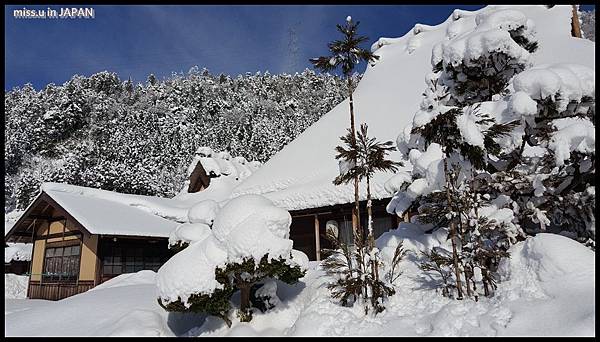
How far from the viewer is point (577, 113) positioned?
7730mm

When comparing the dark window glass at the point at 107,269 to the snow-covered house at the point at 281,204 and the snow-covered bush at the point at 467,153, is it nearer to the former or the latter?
the snow-covered house at the point at 281,204

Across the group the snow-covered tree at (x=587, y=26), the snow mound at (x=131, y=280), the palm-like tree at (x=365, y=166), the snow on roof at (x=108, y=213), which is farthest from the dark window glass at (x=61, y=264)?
the snow-covered tree at (x=587, y=26)

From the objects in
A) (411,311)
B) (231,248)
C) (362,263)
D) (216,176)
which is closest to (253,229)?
(231,248)

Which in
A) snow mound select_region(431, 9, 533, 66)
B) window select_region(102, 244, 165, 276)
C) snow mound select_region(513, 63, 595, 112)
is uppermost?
snow mound select_region(431, 9, 533, 66)

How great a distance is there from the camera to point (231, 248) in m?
7.79

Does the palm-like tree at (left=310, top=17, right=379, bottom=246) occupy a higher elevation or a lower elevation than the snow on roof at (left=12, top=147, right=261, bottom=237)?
higher

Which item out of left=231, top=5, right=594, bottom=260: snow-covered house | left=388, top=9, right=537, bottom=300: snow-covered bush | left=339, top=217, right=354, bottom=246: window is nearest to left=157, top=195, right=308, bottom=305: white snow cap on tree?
left=388, top=9, right=537, bottom=300: snow-covered bush

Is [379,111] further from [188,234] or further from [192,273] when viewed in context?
[192,273]

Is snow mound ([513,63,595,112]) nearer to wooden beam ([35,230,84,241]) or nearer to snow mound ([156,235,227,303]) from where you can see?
snow mound ([156,235,227,303])

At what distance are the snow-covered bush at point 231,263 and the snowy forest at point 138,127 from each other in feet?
97.1

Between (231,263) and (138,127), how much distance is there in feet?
148

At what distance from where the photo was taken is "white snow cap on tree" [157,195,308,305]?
298 inches

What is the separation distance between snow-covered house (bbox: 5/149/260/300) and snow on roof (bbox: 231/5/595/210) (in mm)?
5051

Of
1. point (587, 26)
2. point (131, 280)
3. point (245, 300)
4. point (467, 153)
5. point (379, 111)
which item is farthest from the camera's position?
point (587, 26)
